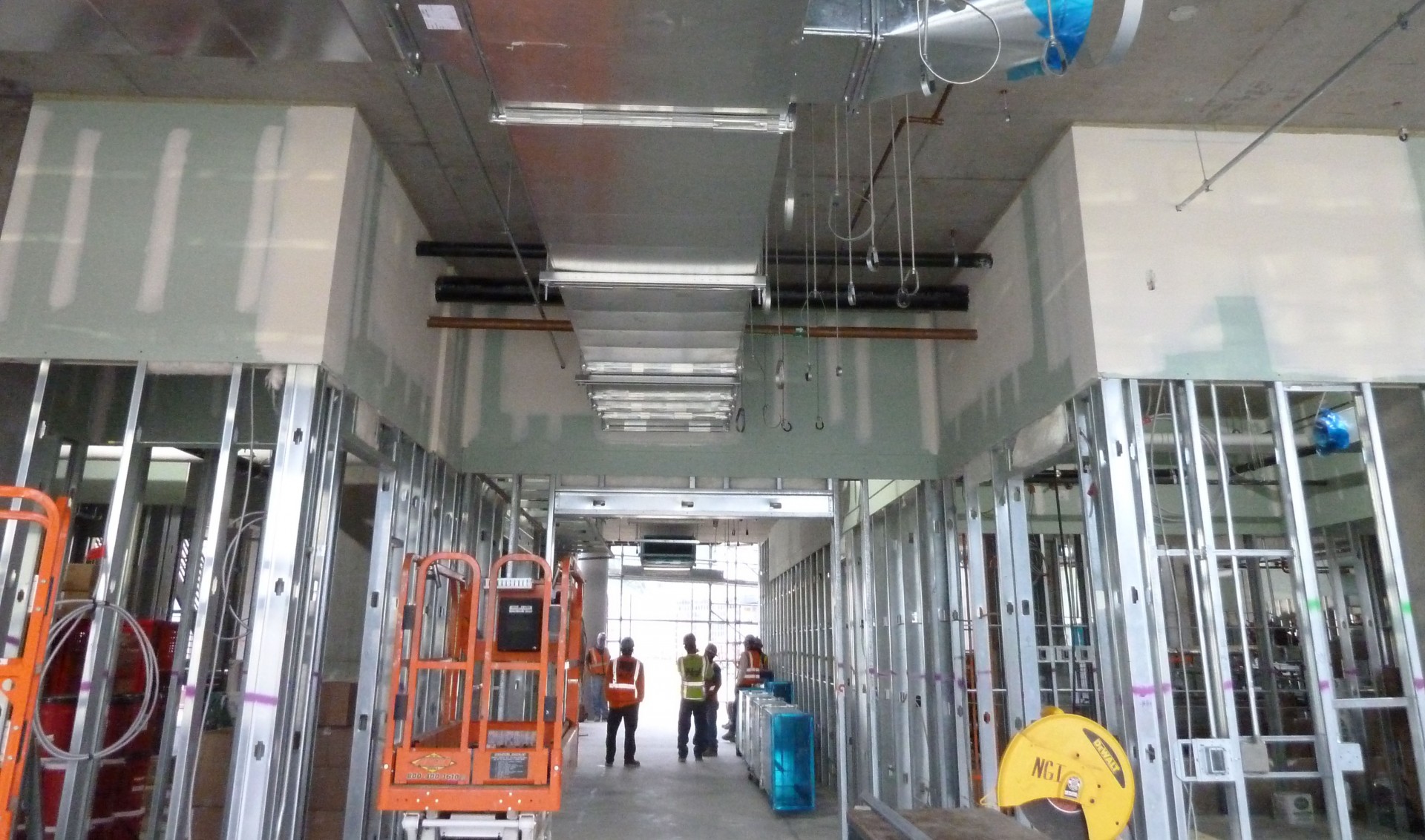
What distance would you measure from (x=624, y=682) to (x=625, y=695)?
25 centimetres

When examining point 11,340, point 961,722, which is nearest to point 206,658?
point 11,340

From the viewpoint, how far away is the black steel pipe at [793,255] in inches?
263

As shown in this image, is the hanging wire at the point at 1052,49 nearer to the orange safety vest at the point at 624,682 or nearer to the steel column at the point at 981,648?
the steel column at the point at 981,648

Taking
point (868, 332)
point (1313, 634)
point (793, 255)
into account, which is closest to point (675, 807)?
point (868, 332)

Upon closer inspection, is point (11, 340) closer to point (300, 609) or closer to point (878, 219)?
point (300, 609)

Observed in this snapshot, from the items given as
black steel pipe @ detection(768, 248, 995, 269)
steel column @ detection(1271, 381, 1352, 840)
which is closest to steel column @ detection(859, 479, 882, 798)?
black steel pipe @ detection(768, 248, 995, 269)

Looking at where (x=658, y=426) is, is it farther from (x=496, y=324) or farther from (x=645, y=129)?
(x=645, y=129)

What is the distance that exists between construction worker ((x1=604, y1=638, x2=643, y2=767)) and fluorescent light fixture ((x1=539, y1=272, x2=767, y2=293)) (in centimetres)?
606

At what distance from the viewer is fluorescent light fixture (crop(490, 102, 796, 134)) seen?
371 cm

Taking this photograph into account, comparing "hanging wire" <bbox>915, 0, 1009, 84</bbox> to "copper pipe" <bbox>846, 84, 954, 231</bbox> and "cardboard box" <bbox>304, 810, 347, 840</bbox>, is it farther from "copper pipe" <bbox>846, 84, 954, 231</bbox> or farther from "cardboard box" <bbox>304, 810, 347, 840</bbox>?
"cardboard box" <bbox>304, 810, 347, 840</bbox>

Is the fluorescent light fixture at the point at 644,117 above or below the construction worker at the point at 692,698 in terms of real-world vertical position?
above

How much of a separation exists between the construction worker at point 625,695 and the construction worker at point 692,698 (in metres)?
0.66

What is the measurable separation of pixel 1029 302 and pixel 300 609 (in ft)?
15.7

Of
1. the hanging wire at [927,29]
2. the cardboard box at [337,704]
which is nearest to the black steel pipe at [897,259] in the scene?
the hanging wire at [927,29]
